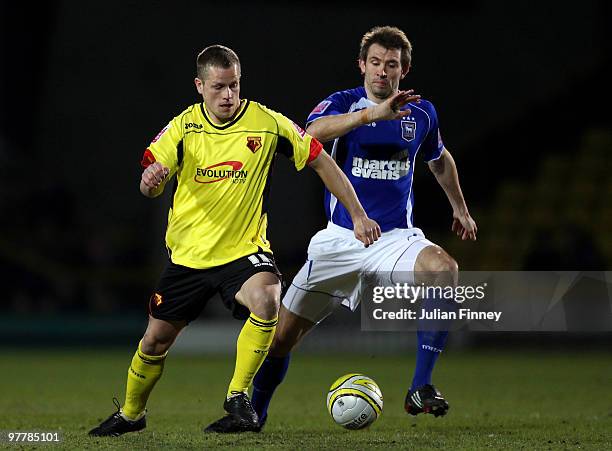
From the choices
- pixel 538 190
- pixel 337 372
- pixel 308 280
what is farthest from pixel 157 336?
pixel 538 190

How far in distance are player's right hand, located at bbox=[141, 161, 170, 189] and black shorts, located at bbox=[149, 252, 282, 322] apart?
0.57 m

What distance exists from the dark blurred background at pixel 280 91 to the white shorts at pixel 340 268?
10.7 meters

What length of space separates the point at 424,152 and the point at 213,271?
1757 mm

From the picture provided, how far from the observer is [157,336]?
19.9 ft

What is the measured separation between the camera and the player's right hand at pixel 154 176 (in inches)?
224

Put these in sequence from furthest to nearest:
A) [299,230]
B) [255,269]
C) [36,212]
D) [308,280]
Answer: [299,230]
[36,212]
[308,280]
[255,269]

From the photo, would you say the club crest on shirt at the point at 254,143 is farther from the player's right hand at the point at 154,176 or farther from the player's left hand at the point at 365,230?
the player's left hand at the point at 365,230

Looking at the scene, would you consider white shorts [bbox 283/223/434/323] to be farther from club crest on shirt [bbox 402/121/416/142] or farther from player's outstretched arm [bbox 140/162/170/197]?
player's outstretched arm [bbox 140/162/170/197]

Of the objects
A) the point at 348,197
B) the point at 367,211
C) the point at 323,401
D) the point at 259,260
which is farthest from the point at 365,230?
the point at 323,401

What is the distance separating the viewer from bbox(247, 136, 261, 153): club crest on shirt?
6078 millimetres

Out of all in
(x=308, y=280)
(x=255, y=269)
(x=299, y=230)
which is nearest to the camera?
(x=255, y=269)

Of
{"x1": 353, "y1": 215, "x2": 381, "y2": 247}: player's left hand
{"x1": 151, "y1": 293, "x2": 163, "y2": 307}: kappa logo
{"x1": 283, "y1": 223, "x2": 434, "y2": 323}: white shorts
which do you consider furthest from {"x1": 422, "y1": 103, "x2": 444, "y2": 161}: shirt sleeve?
{"x1": 151, "y1": 293, "x2": 163, "y2": 307}: kappa logo

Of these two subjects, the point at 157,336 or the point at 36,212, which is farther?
the point at 36,212

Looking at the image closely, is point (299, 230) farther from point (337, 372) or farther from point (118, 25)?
point (337, 372)
